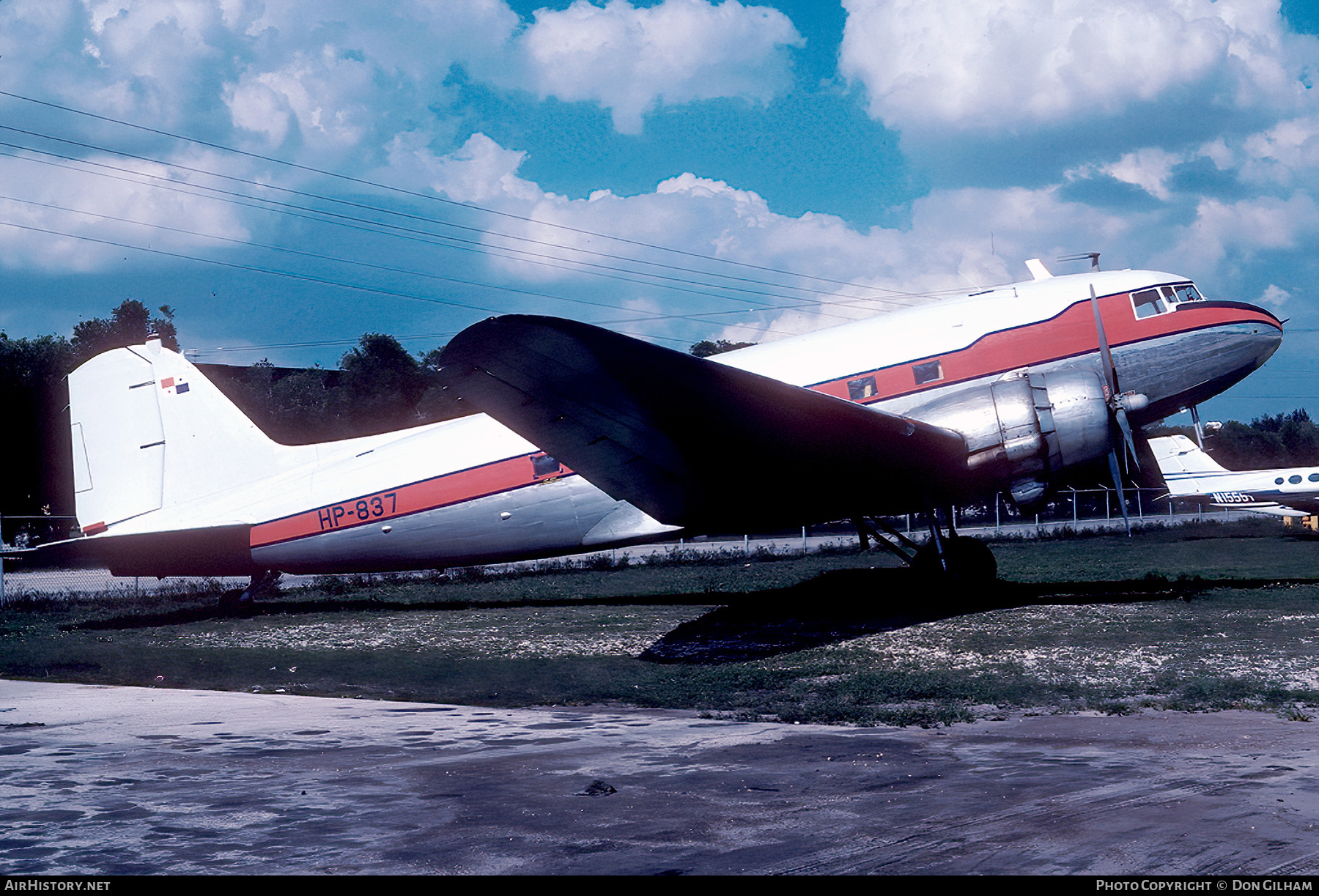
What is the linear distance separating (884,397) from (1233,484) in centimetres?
2941

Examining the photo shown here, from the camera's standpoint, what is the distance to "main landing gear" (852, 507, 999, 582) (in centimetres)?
1277

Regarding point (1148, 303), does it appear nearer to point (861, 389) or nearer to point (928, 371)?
point (928, 371)

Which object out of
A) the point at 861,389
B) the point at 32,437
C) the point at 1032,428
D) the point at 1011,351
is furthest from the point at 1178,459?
the point at 32,437

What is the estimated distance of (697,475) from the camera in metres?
11.9

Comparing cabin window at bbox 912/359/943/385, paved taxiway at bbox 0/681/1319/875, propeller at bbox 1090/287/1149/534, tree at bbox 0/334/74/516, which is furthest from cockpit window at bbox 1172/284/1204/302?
tree at bbox 0/334/74/516

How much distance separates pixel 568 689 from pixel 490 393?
129 inches

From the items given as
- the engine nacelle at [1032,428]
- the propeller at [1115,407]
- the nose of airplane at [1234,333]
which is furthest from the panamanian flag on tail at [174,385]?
the nose of airplane at [1234,333]

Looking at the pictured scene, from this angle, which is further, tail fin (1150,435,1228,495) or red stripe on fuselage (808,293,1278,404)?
tail fin (1150,435,1228,495)

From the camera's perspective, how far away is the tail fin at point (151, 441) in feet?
49.2

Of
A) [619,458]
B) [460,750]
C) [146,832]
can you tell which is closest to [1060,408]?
[619,458]

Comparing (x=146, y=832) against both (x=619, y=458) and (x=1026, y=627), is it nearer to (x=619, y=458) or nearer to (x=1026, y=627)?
(x=619, y=458)

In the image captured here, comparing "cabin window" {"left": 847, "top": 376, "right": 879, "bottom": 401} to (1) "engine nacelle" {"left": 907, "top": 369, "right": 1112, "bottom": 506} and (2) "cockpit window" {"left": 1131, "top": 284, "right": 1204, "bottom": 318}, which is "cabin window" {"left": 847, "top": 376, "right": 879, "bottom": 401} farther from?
(2) "cockpit window" {"left": 1131, "top": 284, "right": 1204, "bottom": 318}

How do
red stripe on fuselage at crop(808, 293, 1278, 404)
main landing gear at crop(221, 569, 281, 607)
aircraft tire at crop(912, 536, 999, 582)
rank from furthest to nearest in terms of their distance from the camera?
1. main landing gear at crop(221, 569, 281, 607)
2. aircraft tire at crop(912, 536, 999, 582)
3. red stripe on fuselage at crop(808, 293, 1278, 404)

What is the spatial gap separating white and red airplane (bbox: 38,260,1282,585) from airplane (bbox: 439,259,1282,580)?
0.03 metres
